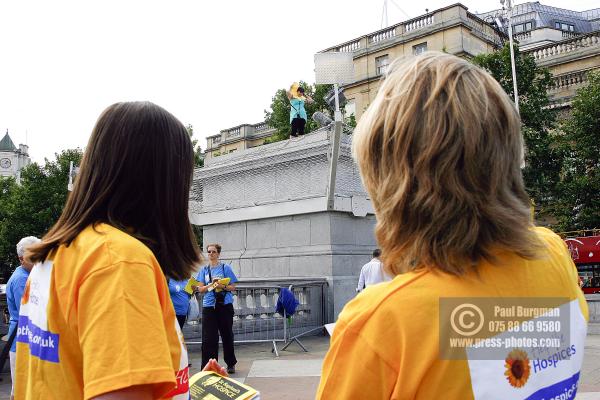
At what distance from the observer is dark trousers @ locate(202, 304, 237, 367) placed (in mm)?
8133

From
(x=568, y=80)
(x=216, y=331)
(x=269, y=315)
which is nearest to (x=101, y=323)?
(x=216, y=331)

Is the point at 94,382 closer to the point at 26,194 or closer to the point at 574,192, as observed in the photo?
the point at 574,192

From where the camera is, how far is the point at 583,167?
2828cm

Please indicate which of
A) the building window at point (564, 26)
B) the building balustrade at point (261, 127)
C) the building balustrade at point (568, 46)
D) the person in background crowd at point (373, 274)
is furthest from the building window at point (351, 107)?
the building window at point (564, 26)

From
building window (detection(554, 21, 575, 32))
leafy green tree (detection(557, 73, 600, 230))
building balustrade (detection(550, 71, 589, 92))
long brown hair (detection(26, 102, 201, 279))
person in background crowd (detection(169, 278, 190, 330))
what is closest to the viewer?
long brown hair (detection(26, 102, 201, 279))

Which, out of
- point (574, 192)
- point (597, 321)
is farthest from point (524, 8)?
point (597, 321)

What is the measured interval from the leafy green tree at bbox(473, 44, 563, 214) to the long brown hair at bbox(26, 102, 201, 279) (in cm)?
2827

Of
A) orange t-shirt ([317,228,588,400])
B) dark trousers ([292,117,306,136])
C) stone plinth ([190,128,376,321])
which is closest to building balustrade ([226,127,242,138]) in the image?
stone plinth ([190,128,376,321])

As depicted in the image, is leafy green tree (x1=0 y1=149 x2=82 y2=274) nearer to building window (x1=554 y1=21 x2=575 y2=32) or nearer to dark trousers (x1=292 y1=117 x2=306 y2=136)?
dark trousers (x1=292 y1=117 x2=306 y2=136)

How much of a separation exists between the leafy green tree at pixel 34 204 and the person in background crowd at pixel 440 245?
41.5 m

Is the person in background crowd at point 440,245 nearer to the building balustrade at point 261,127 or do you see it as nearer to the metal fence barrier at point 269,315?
the metal fence barrier at point 269,315

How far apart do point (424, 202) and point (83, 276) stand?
3.15 ft

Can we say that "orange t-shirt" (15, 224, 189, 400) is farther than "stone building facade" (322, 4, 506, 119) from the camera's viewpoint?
No

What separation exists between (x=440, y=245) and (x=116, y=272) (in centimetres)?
87
